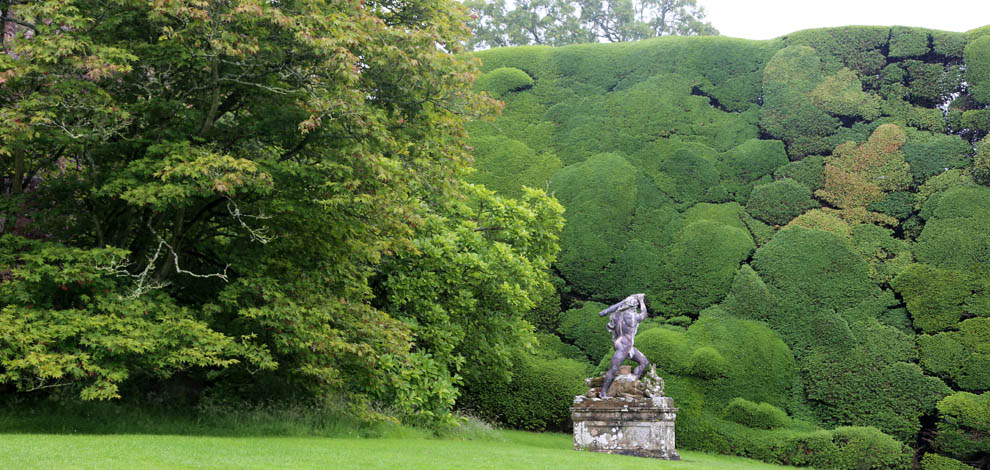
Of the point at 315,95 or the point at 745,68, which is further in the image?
the point at 745,68

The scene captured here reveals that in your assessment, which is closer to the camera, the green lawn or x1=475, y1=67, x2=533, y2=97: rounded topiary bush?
the green lawn

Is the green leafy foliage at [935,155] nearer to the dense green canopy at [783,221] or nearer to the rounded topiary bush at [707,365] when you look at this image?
the dense green canopy at [783,221]

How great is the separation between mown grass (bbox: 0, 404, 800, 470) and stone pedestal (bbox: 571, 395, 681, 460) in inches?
70.1

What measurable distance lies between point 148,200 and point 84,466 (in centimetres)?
376

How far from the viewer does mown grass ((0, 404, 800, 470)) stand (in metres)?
8.15

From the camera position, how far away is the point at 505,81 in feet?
84.9

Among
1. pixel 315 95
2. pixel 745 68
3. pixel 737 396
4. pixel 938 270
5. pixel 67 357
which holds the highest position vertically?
pixel 745 68

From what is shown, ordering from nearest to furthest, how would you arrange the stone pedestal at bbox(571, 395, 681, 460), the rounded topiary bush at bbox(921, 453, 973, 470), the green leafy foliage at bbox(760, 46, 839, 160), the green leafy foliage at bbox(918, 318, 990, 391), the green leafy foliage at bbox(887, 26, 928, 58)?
the stone pedestal at bbox(571, 395, 681, 460) → the rounded topiary bush at bbox(921, 453, 973, 470) → the green leafy foliage at bbox(918, 318, 990, 391) → the green leafy foliage at bbox(887, 26, 928, 58) → the green leafy foliage at bbox(760, 46, 839, 160)

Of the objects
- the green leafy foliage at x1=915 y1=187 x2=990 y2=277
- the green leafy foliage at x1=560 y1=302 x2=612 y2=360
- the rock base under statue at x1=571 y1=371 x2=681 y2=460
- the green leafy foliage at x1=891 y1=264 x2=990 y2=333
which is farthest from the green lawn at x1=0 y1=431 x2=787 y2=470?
the green leafy foliage at x1=915 y1=187 x2=990 y2=277

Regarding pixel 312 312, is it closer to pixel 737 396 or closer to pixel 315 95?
pixel 315 95

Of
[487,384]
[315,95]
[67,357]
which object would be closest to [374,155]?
[315,95]

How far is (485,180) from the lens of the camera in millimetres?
23688

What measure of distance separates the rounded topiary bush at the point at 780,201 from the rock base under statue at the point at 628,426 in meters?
9.50

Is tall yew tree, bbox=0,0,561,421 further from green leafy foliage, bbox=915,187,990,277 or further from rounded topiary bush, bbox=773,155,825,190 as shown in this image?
green leafy foliage, bbox=915,187,990,277
